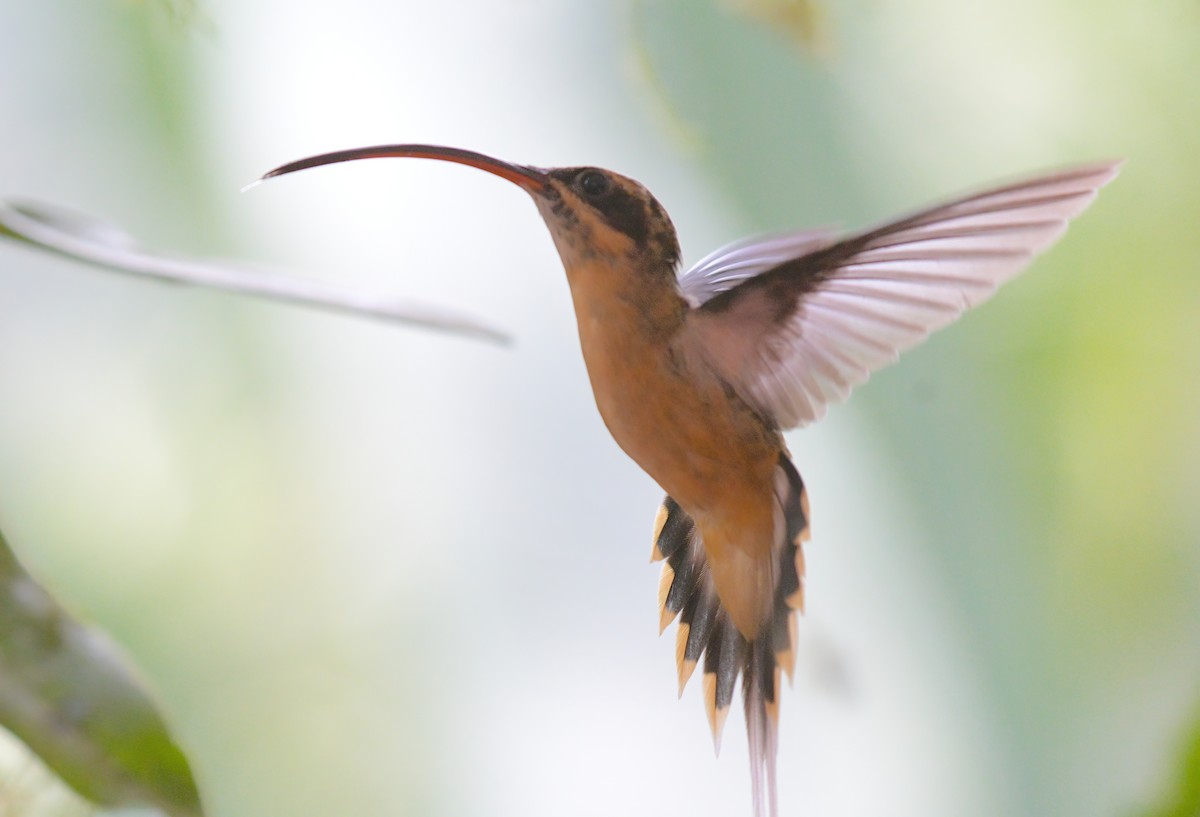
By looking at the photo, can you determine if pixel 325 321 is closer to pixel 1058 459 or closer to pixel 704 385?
pixel 1058 459

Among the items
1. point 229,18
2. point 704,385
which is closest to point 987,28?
point 229,18

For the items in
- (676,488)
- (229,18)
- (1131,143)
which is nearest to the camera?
(676,488)

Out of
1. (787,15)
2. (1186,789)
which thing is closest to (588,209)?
(787,15)

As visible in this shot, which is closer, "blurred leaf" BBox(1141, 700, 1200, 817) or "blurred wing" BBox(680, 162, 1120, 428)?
"blurred wing" BBox(680, 162, 1120, 428)

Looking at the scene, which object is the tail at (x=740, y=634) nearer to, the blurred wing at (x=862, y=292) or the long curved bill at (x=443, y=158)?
the blurred wing at (x=862, y=292)

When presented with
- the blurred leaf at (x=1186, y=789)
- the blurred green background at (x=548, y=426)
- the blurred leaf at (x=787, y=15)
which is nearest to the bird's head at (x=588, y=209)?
the blurred leaf at (x=787, y=15)

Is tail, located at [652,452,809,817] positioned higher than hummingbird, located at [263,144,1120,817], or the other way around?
hummingbird, located at [263,144,1120,817]

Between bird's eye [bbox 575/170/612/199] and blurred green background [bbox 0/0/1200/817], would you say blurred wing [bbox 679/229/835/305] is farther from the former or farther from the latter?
blurred green background [bbox 0/0/1200/817]

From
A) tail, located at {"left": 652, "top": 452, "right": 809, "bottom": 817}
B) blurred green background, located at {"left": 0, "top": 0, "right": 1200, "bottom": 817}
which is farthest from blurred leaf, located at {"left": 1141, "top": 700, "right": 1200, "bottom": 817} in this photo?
blurred green background, located at {"left": 0, "top": 0, "right": 1200, "bottom": 817}
